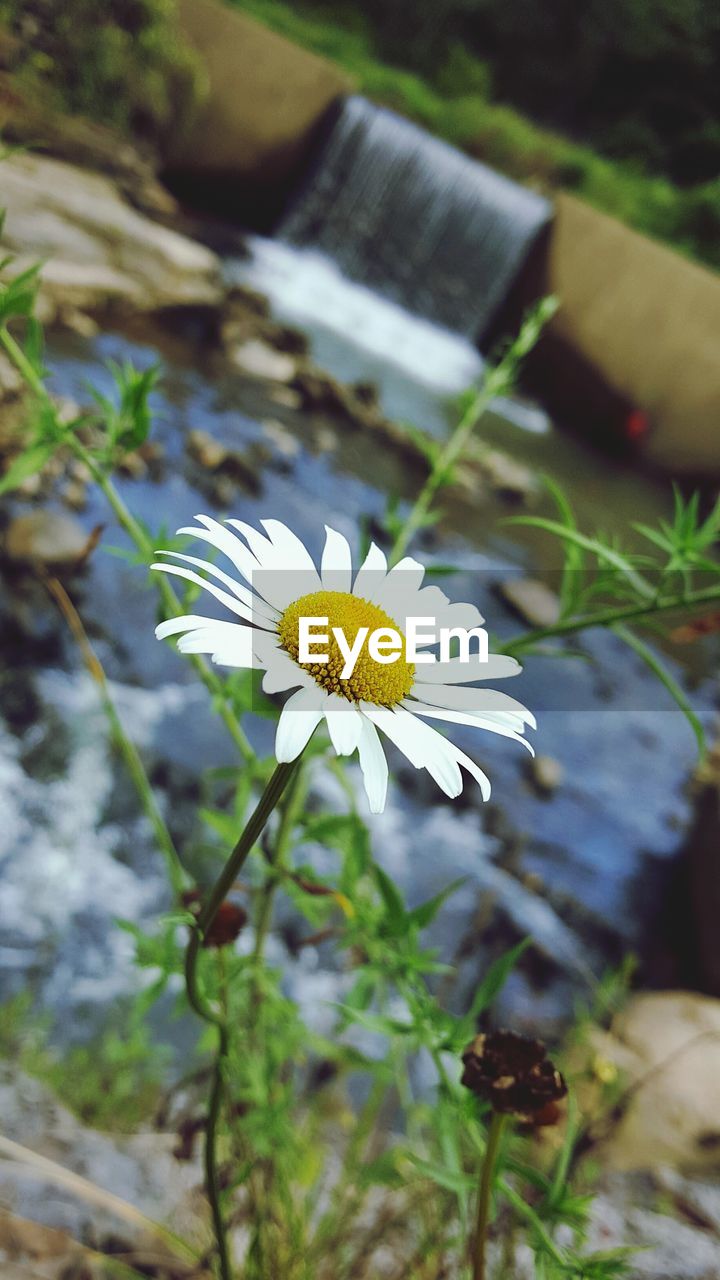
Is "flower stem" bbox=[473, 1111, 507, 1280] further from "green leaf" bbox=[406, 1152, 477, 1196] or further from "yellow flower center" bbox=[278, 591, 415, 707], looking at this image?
"yellow flower center" bbox=[278, 591, 415, 707]

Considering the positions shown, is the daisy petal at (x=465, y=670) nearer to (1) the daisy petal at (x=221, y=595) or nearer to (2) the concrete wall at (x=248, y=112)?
(1) the daisy petal at (x=221, y=595)

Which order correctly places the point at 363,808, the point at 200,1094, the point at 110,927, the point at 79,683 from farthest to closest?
the point at 363,808 < the point at 79,683 < the point at 110,927 < the point at 200,1094

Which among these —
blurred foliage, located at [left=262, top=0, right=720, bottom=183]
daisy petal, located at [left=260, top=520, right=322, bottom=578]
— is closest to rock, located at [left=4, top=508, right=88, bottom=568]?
daisy petal, located at [left=260, top=520, right=322, bottom=578]

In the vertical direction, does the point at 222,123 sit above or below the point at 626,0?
below

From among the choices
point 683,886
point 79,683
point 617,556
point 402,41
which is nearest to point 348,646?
point 617,556

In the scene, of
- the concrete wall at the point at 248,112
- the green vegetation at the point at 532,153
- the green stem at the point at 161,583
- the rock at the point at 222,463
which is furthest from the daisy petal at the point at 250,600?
the green vegetation at the point at 532,153

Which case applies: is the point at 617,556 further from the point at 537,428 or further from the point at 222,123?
the point at 222,123

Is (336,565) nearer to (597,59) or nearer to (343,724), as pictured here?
(343,724)
